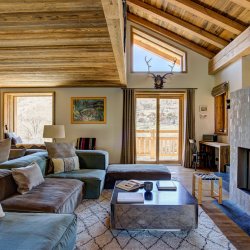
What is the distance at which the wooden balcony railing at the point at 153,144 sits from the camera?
680 centimetres

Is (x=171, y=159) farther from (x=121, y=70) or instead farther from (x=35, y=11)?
(x=35, y=11)

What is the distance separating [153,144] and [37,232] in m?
5.46

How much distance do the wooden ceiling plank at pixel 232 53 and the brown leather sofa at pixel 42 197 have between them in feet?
13.5

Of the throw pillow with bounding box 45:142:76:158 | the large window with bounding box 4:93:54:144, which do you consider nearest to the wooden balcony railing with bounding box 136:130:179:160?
the large window with bounding box 4:93:54:144

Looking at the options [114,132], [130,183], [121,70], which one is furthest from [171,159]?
[130,183]

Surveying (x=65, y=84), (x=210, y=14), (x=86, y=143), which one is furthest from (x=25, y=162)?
(x=210, y=14)

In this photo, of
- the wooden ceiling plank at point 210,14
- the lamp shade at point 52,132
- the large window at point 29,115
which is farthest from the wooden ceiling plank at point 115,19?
the large window at point 29,115

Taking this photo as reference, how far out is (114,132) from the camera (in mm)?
6609

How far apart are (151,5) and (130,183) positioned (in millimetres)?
4642

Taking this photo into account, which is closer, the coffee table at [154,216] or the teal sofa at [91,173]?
the coffee table at [154,216]

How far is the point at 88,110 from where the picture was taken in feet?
21.8

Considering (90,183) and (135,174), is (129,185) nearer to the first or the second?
(90,183)

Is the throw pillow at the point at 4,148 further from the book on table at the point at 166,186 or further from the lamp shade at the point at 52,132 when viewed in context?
the lamp shade at the point at 52,132

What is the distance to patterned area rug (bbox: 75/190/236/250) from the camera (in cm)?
215
